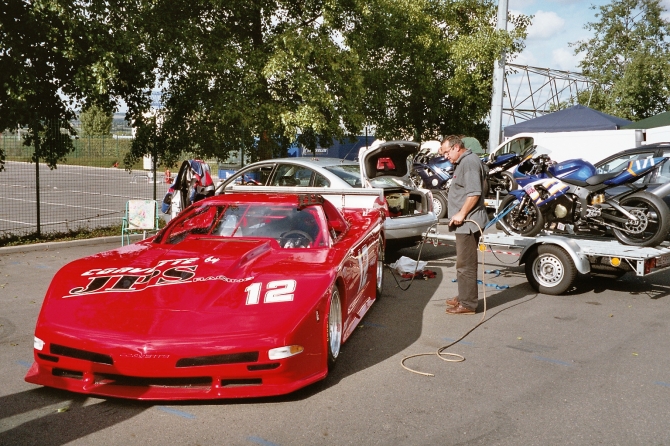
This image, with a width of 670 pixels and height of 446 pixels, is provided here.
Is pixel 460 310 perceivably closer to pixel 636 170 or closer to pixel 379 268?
pixel 379 268

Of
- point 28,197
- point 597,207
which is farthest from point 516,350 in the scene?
point 28,197

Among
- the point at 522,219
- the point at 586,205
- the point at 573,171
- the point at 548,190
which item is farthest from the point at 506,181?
the point at 586,205

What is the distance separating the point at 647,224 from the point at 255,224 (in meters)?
5.10

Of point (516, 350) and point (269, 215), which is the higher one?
point (269, 215)

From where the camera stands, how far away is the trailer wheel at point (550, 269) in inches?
315

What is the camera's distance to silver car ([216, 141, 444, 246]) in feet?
32.9

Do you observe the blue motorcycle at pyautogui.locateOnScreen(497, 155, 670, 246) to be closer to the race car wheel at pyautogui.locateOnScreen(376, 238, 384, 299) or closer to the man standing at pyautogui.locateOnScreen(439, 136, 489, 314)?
the man standing at pyautogui.locateOnScreen(439, 136, 489, 314)

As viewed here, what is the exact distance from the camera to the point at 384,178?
36.0 ft

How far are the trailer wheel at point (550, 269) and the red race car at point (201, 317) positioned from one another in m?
3.31

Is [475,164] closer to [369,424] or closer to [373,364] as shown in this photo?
[373,364]

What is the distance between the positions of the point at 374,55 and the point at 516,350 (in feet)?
58.9

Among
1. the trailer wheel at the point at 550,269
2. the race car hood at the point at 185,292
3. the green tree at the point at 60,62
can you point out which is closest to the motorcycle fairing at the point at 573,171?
the trailer wheel at the point at 550,269

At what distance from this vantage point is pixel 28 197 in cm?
2158

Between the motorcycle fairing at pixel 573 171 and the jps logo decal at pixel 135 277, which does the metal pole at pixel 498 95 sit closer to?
the motorcycle fairing at pixel 573 171
